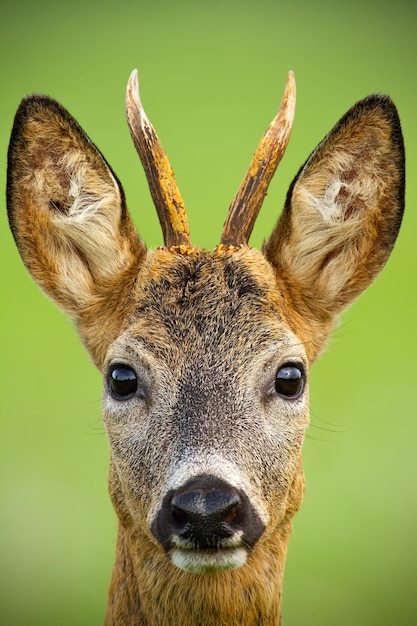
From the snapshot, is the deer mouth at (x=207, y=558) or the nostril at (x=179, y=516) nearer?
the nostril at (x=179, y=516)

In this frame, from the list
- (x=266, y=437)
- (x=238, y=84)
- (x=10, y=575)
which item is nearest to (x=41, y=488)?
(x=10, y=575)

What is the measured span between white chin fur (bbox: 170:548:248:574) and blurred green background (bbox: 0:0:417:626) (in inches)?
73.6

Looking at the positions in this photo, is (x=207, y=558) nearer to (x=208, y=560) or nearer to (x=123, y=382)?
(x=208, y=560)

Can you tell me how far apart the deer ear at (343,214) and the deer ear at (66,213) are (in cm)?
85

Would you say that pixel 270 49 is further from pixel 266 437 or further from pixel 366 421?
pixel 266 437

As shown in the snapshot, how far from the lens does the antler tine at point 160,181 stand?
6.02 meters

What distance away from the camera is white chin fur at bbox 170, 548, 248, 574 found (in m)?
5.02

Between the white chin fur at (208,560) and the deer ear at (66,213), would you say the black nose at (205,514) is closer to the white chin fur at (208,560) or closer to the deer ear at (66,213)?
the white chin fur at (208,560)

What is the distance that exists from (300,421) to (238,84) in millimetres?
18144

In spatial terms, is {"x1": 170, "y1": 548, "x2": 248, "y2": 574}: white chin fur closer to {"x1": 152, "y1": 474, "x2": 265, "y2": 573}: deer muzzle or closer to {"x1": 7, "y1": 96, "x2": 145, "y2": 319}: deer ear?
{"x1": 152, "y1": 474, "x2": 265, "y2": 573}: deer muzzle

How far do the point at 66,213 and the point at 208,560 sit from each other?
2.21 meters

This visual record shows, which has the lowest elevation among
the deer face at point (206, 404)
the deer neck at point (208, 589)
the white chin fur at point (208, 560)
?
the deer neck at point (208, 589)

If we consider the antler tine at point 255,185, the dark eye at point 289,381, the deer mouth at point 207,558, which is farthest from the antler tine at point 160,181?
the deer mouth at point 207,558

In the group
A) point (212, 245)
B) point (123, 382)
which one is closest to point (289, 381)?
point (123, 382)
